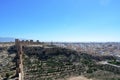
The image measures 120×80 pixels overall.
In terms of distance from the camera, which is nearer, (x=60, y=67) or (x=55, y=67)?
(x=55, y=67)

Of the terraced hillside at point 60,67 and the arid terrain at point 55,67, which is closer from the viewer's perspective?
the arid terrain at point 55,67

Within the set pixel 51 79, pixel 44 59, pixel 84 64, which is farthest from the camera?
pixel 44 59

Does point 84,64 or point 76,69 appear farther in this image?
point 84,64

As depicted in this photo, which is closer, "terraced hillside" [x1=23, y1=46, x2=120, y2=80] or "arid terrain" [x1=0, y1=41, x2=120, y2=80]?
"arid terrain" [x1=0, y1=41, x2=120, y2=80]

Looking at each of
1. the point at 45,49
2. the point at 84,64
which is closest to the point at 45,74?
the point at 84,64

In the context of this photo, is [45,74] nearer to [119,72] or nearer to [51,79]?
[51,79]

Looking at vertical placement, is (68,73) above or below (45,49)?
below

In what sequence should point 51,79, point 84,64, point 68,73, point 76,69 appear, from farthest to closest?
point 84,64
point 76,69
point 68,73
point 51,79

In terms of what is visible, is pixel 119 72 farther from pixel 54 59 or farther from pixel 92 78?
pixel 54 59
